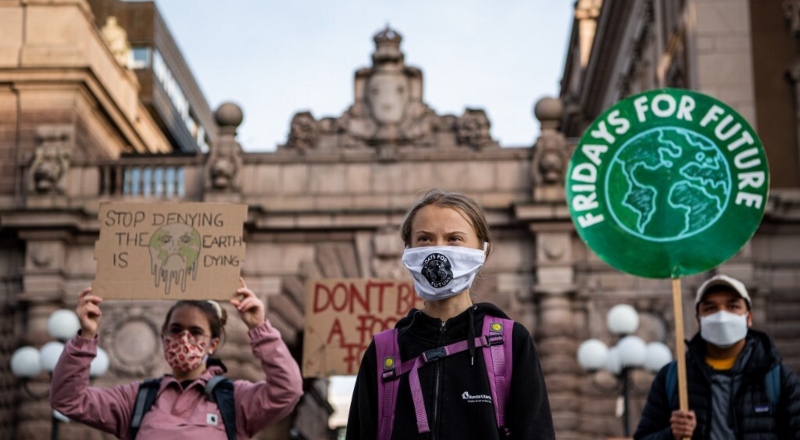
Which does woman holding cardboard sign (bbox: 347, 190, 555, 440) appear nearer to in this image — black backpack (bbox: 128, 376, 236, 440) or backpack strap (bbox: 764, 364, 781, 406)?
black backpack (bbox: 128, 376, 236, 440)

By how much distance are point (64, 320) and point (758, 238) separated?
1215 cm

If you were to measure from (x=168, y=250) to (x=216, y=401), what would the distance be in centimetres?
137

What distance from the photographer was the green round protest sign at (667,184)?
7629 mm

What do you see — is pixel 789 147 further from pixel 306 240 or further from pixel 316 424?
pixel 316 424

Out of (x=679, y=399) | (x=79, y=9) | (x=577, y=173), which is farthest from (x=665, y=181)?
(x=79, y=9)

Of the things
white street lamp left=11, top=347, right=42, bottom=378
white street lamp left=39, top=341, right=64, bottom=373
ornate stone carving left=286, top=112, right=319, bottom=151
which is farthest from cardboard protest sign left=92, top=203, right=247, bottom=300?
ornate stone carving left=286, top=112, right=319, bottom=151

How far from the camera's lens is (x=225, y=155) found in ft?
76.9

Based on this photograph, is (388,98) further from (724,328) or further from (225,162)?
(724,328)

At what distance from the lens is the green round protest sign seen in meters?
7.63

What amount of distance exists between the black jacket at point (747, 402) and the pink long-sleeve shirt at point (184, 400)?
204cm

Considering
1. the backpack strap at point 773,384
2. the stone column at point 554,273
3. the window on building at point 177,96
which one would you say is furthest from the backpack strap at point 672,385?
the window on building at point 177,96

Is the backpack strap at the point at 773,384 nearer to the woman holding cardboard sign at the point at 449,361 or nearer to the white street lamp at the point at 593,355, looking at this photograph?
the woman holding cardboard sign at the point at 449,361

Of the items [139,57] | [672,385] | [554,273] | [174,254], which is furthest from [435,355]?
[139,57]

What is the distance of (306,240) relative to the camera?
23.4 m
